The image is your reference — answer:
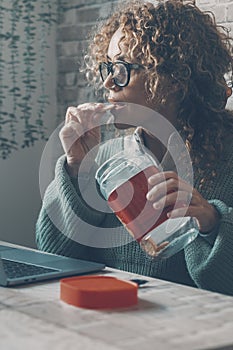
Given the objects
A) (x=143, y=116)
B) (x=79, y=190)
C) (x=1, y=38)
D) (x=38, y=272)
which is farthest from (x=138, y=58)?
(x=1, y=38)

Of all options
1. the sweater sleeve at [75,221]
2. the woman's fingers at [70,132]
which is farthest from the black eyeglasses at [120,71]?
the sweater sleeve at [75,221]

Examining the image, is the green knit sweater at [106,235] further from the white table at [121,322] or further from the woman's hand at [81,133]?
the white table at [121,322]

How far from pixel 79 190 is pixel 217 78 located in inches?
18.6

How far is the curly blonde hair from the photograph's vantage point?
1812 millimetres

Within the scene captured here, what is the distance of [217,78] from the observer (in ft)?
6.13

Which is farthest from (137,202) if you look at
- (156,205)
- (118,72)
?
(118,72)

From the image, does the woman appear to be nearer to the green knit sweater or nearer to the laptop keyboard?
the green knit sweater

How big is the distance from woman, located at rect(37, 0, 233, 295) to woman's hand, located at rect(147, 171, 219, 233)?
0.79 ft

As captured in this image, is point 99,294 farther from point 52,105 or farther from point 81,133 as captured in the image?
point 52,105

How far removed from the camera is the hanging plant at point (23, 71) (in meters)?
2.99

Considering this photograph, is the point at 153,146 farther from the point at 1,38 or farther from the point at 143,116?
the point at 1,38

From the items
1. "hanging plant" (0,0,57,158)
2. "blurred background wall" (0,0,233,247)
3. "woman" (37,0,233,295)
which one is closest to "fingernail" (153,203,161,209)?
"woman" (37,0,233,295)

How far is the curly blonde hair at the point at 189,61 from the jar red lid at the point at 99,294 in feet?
2.38

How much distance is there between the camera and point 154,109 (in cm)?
A: 183
